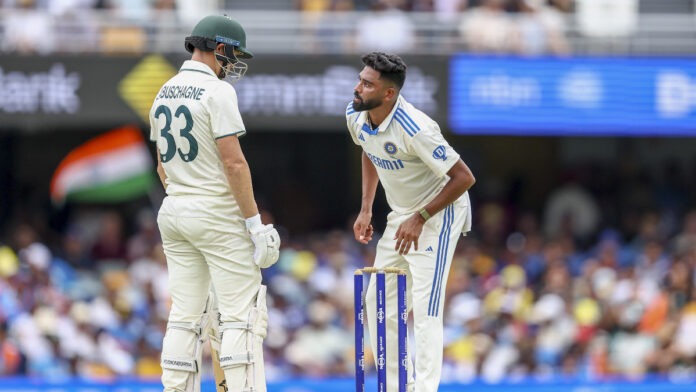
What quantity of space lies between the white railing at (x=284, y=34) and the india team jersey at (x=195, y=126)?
6.58 meters

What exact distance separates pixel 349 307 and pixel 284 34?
3.15 metres

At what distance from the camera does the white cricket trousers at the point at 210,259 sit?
632 centimetres

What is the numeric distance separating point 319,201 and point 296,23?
263 cm

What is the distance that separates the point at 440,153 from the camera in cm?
651

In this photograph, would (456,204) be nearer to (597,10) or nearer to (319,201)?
(597,10)

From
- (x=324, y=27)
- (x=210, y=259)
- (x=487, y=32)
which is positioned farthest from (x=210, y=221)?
(x=487, y=32)

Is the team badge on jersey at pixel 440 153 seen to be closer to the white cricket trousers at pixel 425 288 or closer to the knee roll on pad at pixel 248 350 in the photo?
the white cricket trousers at pixel 425 288

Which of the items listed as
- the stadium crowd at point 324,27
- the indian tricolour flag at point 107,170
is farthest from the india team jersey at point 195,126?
the indian tricolour flag at point 107,170

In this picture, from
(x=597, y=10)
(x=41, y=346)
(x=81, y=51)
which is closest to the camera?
(x=41, y=346)

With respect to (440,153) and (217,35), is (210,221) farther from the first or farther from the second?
(440,153)

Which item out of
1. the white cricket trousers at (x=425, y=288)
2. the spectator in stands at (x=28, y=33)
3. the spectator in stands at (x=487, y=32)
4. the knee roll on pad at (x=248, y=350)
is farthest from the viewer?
the spectator in stands at (x=487, y=32)

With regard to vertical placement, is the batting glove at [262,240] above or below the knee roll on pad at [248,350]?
above

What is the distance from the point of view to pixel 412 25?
44.2 ft

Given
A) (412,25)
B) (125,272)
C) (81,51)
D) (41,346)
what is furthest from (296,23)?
(41,346)
